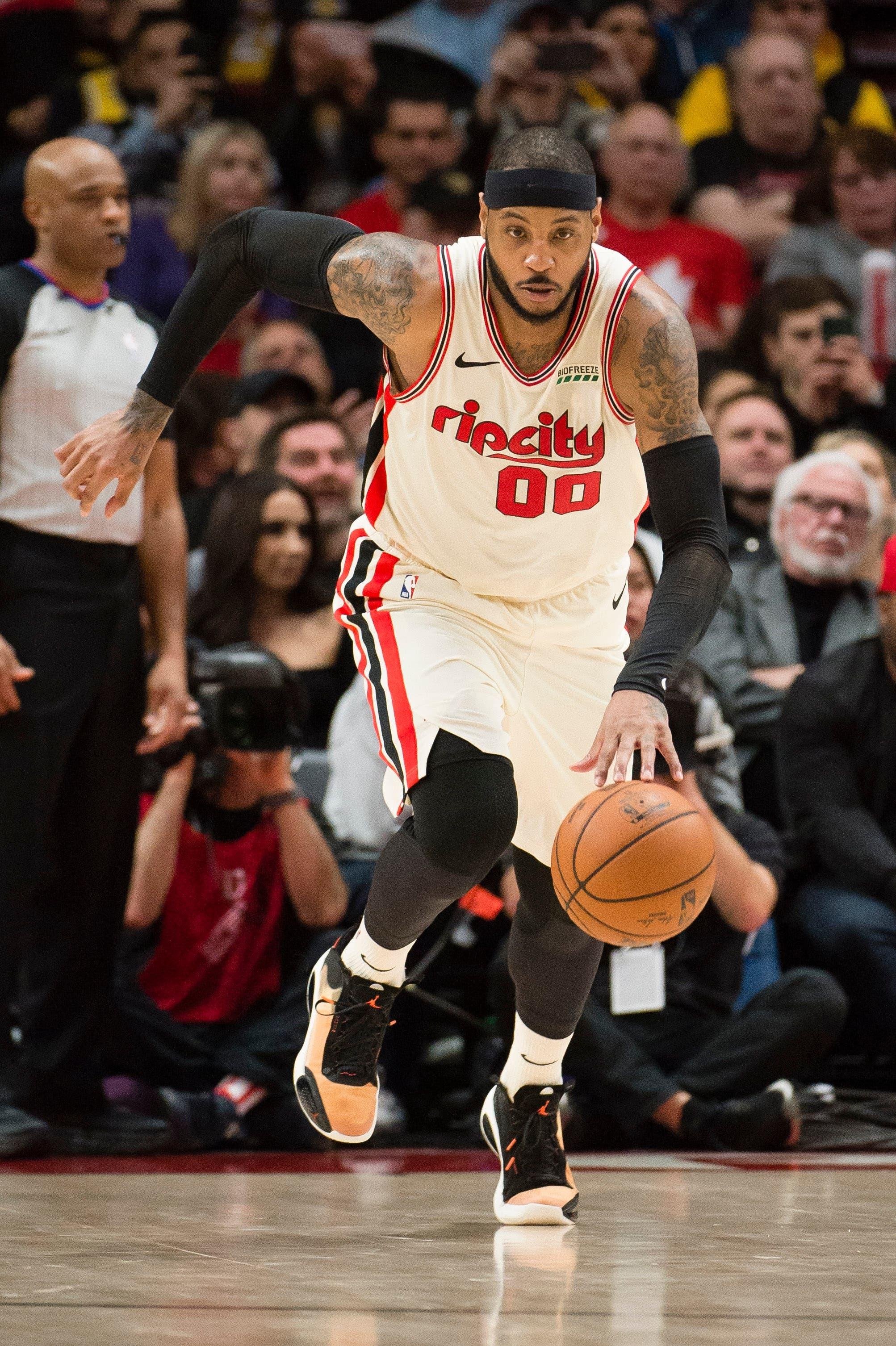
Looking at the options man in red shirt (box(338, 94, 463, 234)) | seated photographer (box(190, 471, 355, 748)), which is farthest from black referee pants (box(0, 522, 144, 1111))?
man in red shirt (box(338, 94, 463, 234))

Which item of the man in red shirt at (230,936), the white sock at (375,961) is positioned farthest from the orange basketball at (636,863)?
the man in red shirt at (230,936)

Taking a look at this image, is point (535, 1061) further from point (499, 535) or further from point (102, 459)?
point (102, 459)

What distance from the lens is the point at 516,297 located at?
3.29 m

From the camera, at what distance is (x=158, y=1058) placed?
16.4ft

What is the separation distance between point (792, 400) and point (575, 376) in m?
4.10

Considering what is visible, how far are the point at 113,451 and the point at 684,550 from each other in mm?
1082

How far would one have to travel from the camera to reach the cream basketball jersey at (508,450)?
132 inches

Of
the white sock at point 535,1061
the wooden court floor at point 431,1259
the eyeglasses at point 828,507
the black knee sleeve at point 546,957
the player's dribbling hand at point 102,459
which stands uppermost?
the eyeglasses at point 828,507

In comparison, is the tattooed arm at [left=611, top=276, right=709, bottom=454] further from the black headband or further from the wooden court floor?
the wooden court floor

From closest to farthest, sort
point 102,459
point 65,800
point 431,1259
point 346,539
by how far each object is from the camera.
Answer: point 431,1259, point 102,459, point 65,800, point 346,539

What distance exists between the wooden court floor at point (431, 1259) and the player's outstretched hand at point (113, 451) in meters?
1.34

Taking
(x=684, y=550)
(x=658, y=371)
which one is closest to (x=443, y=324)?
(x=658, y=371)

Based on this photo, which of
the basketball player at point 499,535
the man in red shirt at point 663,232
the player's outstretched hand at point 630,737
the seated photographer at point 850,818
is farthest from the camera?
the man in red shirt at point 663,232

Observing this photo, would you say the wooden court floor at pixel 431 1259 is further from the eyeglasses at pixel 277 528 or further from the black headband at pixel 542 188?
the eyeglasses at pixel 277 528
